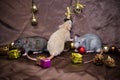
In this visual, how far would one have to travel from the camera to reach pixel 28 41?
191 cm

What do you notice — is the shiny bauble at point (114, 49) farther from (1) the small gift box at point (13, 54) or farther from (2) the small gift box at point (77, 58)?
(1) the small gift box at point (13, 54)

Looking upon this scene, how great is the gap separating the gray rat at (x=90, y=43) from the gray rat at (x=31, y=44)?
333mm

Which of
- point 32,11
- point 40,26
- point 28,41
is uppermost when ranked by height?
point 32,11

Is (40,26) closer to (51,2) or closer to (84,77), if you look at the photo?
(51,2)

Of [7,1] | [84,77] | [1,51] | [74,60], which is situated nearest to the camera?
[84,77]

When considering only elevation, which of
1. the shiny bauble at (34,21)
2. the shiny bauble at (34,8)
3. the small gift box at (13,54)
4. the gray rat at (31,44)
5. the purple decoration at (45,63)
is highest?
the shiny bauble at (34,8)

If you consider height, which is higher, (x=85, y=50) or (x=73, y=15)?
(x=73, y=15)

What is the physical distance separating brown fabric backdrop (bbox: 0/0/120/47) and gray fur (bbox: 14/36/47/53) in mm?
198

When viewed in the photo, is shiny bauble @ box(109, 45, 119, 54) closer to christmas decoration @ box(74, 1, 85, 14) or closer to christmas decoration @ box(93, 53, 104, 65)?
christmas decoration @ box(93, 53, 104, 65)

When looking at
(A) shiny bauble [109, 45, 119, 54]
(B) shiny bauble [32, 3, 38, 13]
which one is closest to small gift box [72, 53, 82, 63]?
(A) shiny bauble [109, 45, 119, 54]

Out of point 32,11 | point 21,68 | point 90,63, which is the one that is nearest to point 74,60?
point 90,63

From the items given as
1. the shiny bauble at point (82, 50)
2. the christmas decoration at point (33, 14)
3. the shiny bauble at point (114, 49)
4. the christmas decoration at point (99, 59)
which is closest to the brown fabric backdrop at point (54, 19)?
the christmas decoration at point (33, 14)

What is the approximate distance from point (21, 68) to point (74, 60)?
1.50 ft

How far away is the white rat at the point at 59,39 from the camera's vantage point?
5.92 ft
